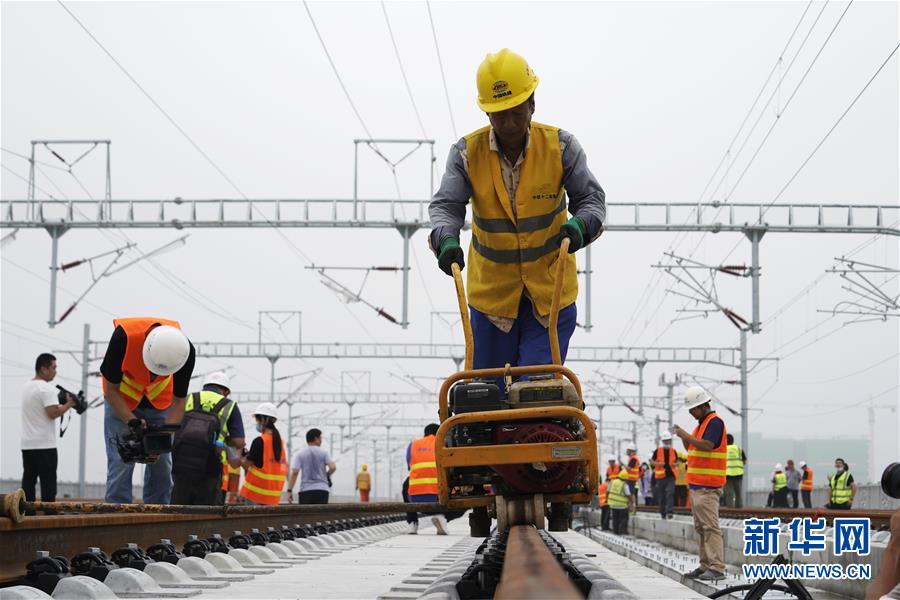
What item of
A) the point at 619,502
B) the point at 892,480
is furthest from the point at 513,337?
the point at 619,502

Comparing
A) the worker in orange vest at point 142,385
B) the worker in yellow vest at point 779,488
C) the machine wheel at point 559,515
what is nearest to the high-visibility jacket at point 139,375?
the worker in orange vest at point 142,385

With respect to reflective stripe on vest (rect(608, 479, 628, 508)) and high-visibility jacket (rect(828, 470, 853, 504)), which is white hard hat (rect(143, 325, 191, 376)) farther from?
high-visibility jacket (rect(828, 470, 853, 504))

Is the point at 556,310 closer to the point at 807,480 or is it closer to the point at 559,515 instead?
the point at 559,515

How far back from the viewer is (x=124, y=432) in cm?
714

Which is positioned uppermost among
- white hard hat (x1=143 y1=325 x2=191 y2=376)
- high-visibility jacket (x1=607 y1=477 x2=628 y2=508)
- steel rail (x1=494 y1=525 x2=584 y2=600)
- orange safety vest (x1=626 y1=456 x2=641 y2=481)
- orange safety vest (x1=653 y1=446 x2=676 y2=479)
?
white hard hat (x1=143 y1=325 x2=191 y2=376)

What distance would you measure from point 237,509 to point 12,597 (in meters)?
2.53

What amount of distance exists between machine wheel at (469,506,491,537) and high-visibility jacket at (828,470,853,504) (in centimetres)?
1902

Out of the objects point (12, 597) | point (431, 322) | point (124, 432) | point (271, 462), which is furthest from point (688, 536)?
point (431, 322)

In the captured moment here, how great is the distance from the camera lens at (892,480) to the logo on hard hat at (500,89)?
8.57ft

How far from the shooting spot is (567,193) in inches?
Answer: 212

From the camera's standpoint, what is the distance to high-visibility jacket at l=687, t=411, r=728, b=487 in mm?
10016

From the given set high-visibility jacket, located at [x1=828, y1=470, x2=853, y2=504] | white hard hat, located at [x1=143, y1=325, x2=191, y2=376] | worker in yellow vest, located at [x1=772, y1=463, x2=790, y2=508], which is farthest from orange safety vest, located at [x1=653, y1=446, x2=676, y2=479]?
white hard hat, located at [x1=143, y1=325, x2=191, y2=376]

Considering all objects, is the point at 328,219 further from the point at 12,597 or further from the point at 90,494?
the point at 12,597

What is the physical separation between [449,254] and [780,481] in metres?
28.6
